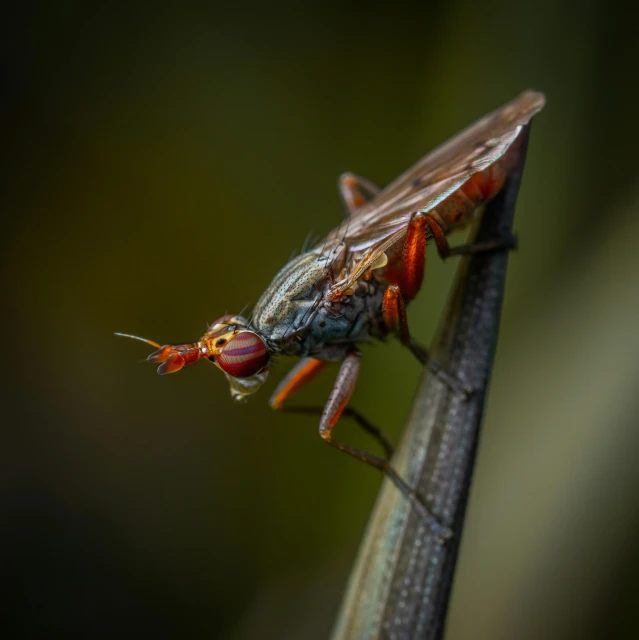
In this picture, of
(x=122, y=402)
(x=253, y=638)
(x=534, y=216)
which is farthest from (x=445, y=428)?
(x=122, y=402)

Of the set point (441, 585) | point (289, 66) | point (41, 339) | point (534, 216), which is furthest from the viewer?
point (289, 66)

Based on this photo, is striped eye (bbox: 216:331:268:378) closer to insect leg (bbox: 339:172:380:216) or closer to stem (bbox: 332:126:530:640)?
stem (bbox: 332:126:530:640)

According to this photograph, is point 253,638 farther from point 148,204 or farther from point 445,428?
point 148,204

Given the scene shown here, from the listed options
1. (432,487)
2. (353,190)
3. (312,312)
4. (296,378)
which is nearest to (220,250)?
(353,190)

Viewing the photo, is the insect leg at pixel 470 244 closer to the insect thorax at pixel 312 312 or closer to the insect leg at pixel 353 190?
the insect thorax at pixel 312 312

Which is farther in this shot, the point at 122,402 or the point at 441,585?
the point at 122,402

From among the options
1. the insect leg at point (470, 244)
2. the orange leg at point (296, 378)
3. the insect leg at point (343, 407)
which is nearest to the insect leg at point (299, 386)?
the orange leg at point (296, 378)
